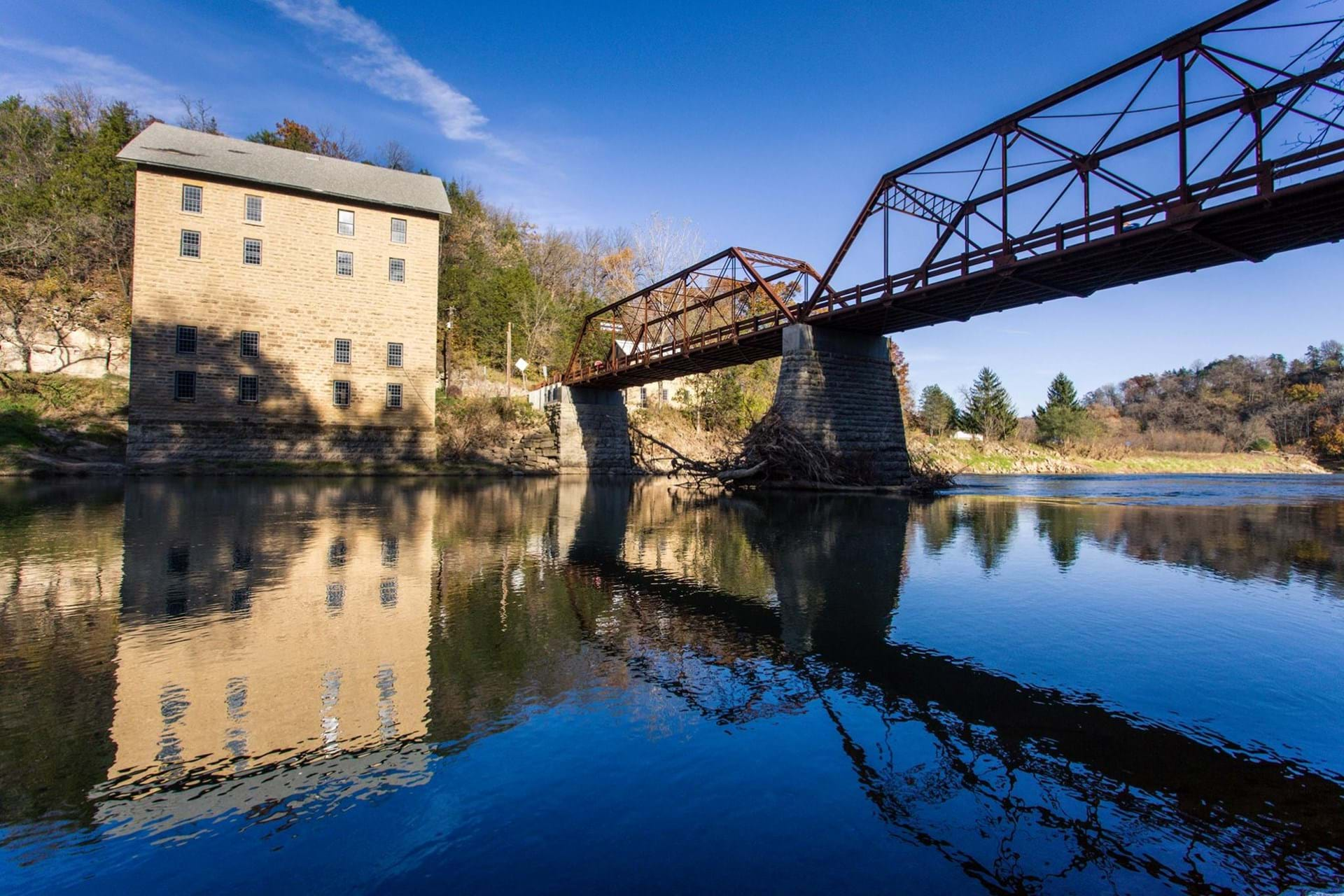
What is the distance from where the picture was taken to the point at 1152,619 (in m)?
6.40

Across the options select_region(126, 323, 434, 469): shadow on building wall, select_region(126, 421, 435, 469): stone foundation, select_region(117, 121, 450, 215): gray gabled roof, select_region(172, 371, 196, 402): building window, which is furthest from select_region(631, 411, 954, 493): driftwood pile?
select_region(172, 371, 196, 402): building window

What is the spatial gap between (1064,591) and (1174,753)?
4.49 metres

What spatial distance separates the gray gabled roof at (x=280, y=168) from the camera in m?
32.2

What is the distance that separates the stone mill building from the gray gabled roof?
0.35 ft

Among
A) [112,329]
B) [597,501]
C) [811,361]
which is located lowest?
[597,501]

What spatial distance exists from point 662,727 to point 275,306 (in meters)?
37.2

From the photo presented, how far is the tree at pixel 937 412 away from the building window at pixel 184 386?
5431cm

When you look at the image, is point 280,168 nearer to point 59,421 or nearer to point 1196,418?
point 59,421

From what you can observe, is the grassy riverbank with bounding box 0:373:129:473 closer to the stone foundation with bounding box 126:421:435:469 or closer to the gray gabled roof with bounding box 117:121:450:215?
the stone foundation with bounding box 126:421:435:469

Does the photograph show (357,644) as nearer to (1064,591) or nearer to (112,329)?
(1064,591)

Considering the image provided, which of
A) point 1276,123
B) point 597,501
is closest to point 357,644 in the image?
point 597,501

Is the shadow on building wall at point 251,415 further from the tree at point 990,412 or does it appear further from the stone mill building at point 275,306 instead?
the tree at point 990,412

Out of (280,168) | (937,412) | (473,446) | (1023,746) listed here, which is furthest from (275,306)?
(937,412)

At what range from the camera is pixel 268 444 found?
110 ft
